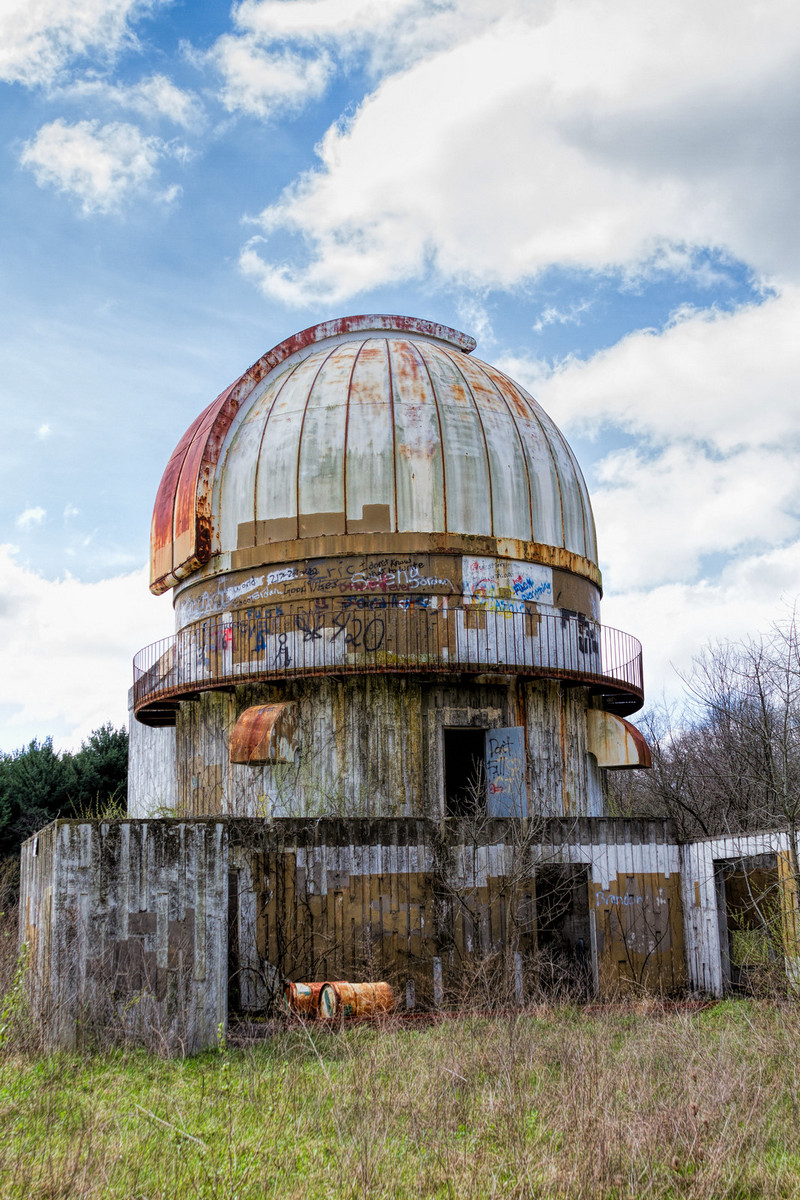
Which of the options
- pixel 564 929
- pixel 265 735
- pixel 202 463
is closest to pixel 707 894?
pixel 564 929

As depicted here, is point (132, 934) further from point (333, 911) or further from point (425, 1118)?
point (425, 1118)

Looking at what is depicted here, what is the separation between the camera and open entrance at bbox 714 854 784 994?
1335 cm

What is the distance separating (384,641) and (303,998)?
254 inches

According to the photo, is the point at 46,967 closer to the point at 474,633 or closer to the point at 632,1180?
the point at 632,1180

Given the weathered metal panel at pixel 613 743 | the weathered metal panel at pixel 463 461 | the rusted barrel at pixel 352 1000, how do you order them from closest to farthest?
the rusted barrel at pixel 352 1000, the weathered metal panel at pixel 463 461, the weathered metal panel at pixel 613 743

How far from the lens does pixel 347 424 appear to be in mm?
19062

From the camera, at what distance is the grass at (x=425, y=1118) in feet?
21.4

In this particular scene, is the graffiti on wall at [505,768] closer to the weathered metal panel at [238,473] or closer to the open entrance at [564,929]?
the open entrance at [564,929]

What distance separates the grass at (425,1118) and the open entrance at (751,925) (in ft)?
9.61

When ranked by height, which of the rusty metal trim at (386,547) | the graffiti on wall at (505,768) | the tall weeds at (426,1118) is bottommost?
the tall weeds at (426,1118)

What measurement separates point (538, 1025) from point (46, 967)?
497 centimetres

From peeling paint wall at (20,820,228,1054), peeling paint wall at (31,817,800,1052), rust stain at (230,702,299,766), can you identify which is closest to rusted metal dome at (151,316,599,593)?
rust stain at (230,702,299,766)

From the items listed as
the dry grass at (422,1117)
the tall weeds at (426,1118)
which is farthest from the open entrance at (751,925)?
the tall weeds at (426,1118)

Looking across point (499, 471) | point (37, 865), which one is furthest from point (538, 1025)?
point (499, 471)
